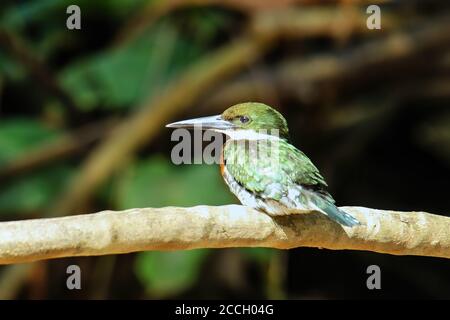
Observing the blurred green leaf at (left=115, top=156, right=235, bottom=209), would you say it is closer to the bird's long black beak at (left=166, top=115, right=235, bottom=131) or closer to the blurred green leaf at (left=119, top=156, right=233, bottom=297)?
the blurred green leaf at (left=119, top=156, right=233, bottom=297)

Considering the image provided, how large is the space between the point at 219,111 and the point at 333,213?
2.98 meters

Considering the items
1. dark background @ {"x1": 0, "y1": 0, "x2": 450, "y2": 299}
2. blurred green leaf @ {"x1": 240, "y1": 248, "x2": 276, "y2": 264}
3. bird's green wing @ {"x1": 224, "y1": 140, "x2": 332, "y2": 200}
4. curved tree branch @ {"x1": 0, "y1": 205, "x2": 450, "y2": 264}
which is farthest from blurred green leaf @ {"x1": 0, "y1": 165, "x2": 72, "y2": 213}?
curved tree branch @ {"x1": 0, "y1": 205, "x2": 450, "y2": 264}

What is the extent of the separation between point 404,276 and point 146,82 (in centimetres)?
175

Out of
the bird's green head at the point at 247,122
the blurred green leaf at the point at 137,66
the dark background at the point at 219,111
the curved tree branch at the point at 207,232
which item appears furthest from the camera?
the blurred green leaf at the point at 137,66

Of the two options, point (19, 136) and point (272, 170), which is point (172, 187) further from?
point (272, 170)

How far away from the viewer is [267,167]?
189cm

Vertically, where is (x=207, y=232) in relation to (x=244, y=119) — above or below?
below

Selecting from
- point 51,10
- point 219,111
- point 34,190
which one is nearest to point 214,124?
point 34,190

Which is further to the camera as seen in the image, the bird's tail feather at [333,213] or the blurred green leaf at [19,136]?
the blurred green leaf at [19,136]

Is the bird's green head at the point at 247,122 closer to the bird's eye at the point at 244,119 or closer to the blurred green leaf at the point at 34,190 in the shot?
the bird's eye at the point at 244,119

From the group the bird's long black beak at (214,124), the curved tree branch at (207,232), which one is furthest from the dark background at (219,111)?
the curved tree branch at (207,232)

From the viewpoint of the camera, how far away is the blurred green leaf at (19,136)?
4383 millimetres

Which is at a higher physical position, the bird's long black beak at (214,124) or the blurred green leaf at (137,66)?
the blurred green leaf at (137,66)
